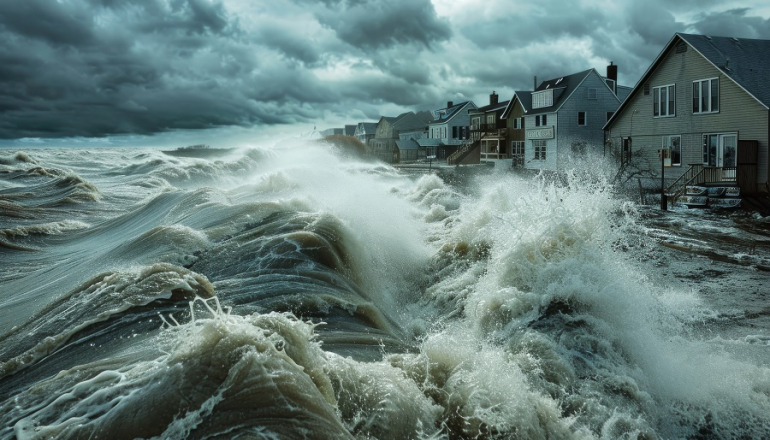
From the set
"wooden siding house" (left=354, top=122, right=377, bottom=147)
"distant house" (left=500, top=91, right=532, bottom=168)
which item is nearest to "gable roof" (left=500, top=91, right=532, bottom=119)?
"distant house" (left=500, top=91, right=532, bottom=168)

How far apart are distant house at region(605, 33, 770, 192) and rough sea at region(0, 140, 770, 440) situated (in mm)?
10314

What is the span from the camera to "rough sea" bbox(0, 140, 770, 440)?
158 inches

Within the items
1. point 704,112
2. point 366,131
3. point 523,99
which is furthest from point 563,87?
point 366,131

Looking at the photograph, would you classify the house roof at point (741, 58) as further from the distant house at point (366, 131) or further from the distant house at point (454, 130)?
the distant house at point (366, 131)

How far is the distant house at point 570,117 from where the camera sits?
44.6 meters

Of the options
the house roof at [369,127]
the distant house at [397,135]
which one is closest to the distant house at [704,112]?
the distant house at [397,135]

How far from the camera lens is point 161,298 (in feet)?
23.7

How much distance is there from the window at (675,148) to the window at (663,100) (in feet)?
4.83

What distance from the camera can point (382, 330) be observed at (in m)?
7.92

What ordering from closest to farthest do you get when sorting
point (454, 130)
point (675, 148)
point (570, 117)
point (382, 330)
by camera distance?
1. point (382, 330)
2. point (675, 148)
3. point (570, 117)
4. point (454, 130)

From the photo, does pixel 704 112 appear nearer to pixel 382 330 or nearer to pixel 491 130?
pixel 382 330

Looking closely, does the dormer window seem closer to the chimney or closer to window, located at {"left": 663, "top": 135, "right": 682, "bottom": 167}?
the chimney

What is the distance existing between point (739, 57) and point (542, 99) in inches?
838

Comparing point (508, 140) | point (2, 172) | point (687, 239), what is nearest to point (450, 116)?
point (508, 140)
